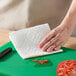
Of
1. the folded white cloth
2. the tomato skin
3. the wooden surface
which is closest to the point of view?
the tomato skin

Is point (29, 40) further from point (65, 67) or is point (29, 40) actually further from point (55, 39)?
point (65, 67)

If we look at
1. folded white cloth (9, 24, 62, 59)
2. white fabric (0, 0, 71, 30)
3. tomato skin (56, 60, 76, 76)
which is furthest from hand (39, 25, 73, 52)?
white fabric (0, 0, 71, 30)

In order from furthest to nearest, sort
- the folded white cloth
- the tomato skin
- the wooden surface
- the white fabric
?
the white fabric, the wooden surface, the folded white cloth, the tomato skin

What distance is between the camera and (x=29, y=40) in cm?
116

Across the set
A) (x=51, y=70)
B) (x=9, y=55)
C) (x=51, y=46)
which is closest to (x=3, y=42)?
(x=9, y=55)

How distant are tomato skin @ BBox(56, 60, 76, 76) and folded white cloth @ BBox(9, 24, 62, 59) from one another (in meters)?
0.13

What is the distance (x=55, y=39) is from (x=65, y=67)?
26 cm

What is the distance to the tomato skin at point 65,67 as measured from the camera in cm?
90

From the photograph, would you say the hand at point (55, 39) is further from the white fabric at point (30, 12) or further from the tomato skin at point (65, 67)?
the white fabric at point (30, 12)

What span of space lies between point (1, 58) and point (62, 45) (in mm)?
351

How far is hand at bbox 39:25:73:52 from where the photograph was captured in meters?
1.13

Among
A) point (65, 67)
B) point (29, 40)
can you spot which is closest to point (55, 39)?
point (29, 40)

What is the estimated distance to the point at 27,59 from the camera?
104 cm

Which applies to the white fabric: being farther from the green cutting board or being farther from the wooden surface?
the green cutting board
